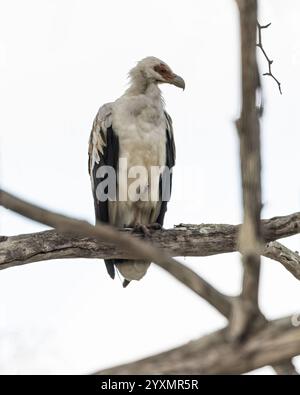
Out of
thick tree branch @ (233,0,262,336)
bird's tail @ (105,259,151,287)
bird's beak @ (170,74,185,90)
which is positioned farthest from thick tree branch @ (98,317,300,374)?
bird's beak @ (170,74,185,90)

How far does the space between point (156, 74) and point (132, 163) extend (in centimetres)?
117

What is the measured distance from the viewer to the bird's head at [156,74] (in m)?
7.60

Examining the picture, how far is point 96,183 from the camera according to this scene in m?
7.34

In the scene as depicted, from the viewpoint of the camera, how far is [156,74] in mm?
7605

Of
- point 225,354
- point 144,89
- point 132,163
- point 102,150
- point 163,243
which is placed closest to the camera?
point 225,354

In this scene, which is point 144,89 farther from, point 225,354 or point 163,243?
point 225,354

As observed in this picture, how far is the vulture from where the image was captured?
7.04m

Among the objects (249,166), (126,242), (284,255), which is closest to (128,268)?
(284,255)

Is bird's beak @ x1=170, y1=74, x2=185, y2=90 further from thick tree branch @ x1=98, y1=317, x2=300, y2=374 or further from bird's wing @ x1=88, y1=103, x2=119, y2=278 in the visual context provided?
thick tree branch @ x1=98, y1=317, x2=300, y2=374

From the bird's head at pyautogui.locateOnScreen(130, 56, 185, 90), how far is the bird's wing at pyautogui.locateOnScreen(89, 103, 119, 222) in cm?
53

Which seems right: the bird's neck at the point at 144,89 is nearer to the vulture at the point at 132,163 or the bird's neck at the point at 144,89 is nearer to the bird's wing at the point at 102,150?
the vulture at the point at 132,163

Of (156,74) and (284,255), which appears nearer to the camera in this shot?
(284,255)
